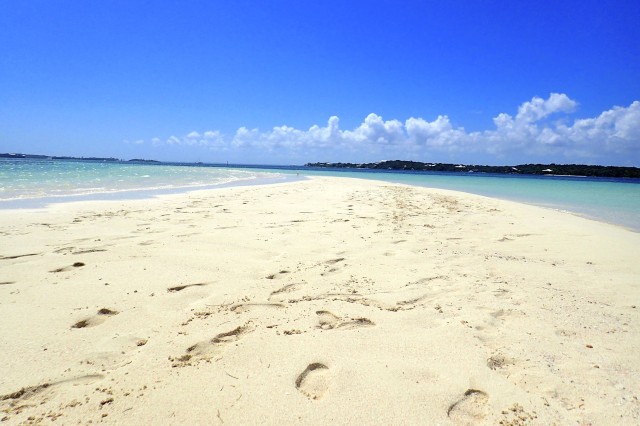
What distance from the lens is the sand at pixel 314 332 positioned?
77.4 inches

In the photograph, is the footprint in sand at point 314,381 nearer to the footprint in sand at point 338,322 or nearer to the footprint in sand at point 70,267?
the footprint in sand at point 338,322

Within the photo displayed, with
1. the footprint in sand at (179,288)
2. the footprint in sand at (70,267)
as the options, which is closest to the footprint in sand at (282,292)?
the footprint in sand at (179,288)

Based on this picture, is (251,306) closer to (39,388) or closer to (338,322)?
(338,322)

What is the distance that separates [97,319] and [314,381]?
200cm

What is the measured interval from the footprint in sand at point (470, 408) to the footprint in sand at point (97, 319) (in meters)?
2.74

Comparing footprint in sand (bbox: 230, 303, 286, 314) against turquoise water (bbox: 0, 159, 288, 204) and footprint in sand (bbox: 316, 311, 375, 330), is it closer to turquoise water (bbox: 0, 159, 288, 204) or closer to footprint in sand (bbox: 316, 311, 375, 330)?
footprint in sand (bbox: 316, 311, 375, 330)

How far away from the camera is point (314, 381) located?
2174mm

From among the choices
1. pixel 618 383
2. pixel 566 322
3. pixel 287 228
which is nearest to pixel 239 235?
pixel 287 228

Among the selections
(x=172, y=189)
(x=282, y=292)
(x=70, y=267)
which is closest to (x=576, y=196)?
(x=172, y=189)

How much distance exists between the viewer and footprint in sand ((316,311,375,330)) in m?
2.84

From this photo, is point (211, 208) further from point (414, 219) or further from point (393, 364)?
point (393, 364)

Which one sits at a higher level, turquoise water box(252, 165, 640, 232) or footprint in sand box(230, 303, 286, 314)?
footprint in sand box(230, 303, 286, 314)

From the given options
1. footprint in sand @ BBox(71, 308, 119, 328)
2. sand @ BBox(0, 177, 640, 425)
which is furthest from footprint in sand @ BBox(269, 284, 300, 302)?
footprint in sand @ BBox(71, 308, 119, 328)

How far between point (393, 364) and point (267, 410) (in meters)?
0.89
